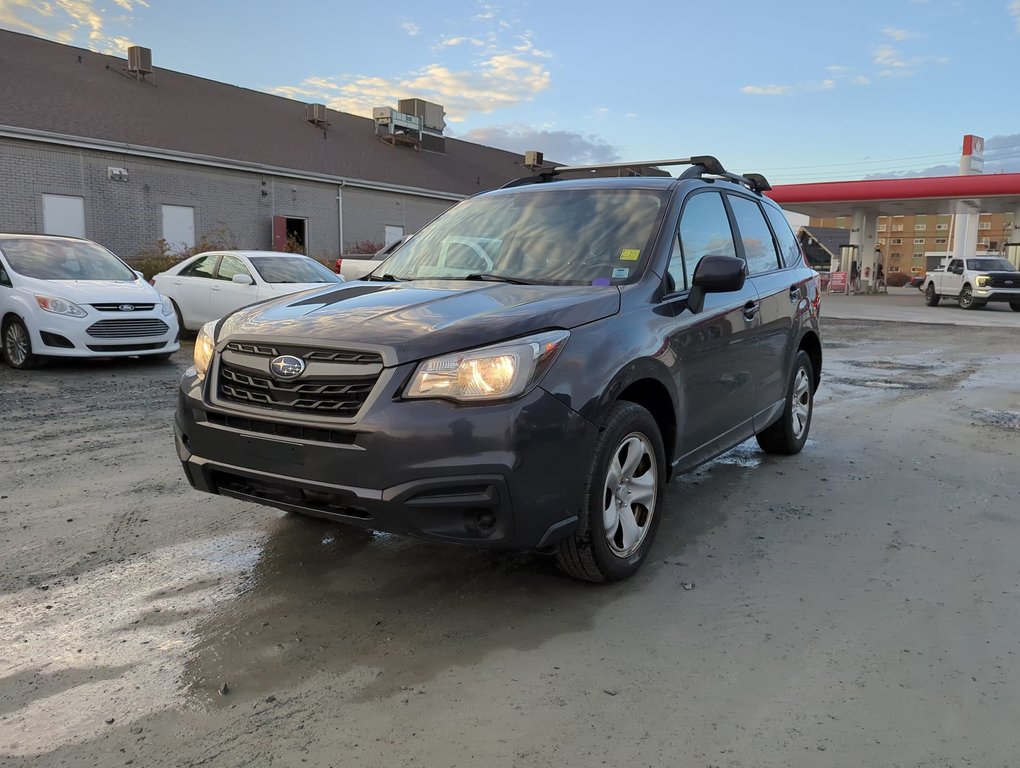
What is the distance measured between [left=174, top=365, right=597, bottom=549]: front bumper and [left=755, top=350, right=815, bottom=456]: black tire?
3.04 meters

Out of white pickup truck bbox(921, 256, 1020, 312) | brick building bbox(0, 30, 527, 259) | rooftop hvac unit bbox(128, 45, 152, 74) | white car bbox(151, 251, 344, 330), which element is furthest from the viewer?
white pickup truck bbox(921, 256, 1020, 312)

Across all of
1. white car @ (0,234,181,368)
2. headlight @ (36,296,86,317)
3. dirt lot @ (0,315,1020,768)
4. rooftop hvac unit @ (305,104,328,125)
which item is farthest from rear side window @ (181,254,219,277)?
rooftop hvac unit @ (305,104,328,125)

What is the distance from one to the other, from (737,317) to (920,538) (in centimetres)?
153

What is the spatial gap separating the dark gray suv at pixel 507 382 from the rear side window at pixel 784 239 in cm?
134

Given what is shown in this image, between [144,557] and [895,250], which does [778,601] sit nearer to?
[144,557]

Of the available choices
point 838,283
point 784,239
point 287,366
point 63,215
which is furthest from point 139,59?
point 838,283

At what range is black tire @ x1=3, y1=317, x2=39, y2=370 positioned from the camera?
30.4ft

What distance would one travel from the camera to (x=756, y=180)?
5.65m

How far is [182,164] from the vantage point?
75.9ft

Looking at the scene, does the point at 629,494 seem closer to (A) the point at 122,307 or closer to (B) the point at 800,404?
(B) the point at 800,404

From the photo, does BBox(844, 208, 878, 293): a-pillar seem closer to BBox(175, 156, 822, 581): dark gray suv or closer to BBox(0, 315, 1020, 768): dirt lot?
BBox(0, 315, 1020, 768): dirt lot

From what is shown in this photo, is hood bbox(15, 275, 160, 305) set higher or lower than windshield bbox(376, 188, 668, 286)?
lower

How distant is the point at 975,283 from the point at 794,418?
25089 millimetres

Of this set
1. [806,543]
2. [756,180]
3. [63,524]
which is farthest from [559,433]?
[756,180]
